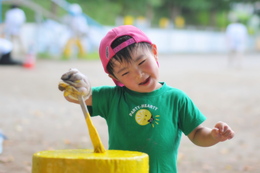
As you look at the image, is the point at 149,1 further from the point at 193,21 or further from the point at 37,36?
the point at 37,36

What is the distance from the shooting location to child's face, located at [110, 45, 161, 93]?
243cm

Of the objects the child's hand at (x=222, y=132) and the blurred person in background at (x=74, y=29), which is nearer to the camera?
the child's hand at (x=222, y=132)

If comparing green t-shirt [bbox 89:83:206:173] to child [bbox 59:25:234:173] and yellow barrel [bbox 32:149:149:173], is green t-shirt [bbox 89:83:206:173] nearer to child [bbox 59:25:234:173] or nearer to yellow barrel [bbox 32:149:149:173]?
child [bbox 59:25:234:173]

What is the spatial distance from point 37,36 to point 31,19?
4348 mm

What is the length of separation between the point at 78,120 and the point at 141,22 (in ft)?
74.8

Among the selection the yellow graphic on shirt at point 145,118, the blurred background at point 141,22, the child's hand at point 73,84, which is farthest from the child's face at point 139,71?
the blurred background at point 141,22

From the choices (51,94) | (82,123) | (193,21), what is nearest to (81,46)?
(51,94)

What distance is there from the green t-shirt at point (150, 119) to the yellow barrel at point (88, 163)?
1.26 feet

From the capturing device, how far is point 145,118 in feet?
8.16

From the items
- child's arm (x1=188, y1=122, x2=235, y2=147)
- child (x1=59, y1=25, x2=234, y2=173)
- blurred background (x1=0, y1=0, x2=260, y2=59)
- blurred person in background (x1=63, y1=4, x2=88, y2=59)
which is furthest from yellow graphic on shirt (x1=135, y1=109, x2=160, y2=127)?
blurred person in background (x1=63, y1=4, x2=88, y2=59)

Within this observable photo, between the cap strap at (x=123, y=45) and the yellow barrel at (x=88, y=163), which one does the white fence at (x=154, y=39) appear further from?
the yellow barrel at (x=88, y=163)

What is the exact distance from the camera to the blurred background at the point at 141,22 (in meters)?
19.6

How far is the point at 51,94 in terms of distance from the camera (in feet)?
31.6

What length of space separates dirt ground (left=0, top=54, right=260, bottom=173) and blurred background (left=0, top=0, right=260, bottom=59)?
435cm
